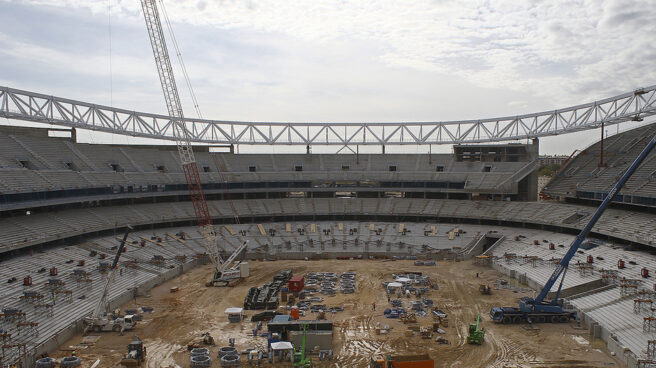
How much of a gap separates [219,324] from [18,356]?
46.2 ft

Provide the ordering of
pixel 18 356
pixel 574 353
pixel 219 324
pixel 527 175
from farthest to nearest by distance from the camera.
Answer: pixel 527 175 → pixel 219 324 → pixel 574 353 → pixel 18 356

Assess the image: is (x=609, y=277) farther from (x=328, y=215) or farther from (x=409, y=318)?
(x=328, y=215)

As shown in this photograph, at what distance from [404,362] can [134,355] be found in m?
18.0

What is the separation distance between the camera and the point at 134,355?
1191 inches

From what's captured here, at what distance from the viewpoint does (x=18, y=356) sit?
1139 inches

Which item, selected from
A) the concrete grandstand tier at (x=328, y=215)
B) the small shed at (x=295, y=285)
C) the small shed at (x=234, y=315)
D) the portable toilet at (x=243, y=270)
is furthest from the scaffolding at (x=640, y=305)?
the portable toilet at (x=243, y=270)

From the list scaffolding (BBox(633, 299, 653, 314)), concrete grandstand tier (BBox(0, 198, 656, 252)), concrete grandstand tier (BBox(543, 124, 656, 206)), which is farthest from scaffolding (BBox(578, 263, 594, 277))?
concrete grandstand tier (BBox(543, 124, 656, 206))

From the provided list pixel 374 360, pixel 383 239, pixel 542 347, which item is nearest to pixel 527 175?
pixel 383 239

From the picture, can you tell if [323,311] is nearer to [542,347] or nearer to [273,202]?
[542,347]

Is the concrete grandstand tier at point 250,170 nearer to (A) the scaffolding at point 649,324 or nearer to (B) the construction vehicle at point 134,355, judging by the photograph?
(B) the construction vehicle at point 134,355

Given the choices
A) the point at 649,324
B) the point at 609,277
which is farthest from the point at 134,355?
the point at 609,277

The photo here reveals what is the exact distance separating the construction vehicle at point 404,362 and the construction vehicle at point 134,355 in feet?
51.4

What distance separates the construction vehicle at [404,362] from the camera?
91.1 ft

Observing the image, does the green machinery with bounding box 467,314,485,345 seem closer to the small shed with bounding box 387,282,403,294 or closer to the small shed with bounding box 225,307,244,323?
the small shed with bounding box 387,282,403,294
